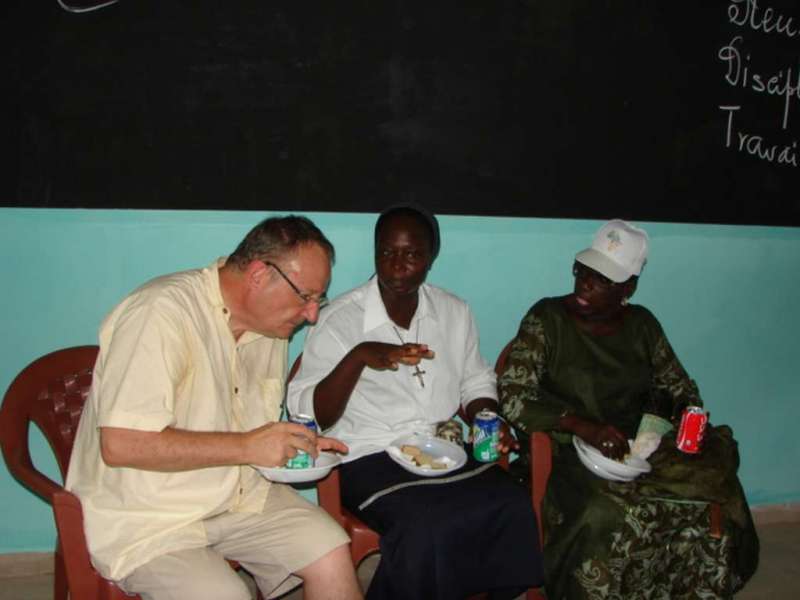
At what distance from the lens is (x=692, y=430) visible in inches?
99.0

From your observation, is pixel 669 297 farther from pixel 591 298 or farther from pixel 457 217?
pixel 457 217

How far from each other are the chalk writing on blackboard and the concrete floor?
72.3 inches

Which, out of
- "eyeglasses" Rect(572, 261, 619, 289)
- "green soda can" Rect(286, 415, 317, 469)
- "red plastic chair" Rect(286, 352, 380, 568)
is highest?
"eyeglasses" Rect(572, 261, 619, 289)

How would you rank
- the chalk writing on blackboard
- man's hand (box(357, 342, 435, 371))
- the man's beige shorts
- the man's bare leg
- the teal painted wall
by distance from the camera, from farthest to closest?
the chalk writing on blackboard → the teal painted wall → man's hand (box(357, 342, 435, 371)) → the man's bare leg → the man's beige shorts

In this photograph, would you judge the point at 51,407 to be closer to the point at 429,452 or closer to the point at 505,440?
the point at 429,452

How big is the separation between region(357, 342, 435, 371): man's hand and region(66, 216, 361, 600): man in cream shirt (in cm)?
35

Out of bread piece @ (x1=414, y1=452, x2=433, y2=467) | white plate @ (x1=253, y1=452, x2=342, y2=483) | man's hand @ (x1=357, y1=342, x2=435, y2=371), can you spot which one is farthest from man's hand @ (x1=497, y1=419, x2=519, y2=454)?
white plate @ (x1=253, y1=452, x2=342, y2=483)

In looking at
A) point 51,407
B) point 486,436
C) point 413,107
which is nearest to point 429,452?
point 486,436

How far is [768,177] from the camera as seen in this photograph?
3441mm

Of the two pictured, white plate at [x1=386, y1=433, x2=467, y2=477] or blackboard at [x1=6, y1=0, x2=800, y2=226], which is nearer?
white plate at [x1=386, y1=433, x2=467, y2=477]

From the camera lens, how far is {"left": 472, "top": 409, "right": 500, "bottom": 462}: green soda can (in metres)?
2.47

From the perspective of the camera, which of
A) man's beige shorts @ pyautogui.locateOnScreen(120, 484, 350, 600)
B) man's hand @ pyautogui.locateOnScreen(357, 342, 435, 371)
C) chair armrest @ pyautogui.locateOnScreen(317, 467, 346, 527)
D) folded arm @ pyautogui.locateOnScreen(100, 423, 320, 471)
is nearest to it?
folded arm @ pyautogui.locateOnScreen(100, 423, 320, 471)

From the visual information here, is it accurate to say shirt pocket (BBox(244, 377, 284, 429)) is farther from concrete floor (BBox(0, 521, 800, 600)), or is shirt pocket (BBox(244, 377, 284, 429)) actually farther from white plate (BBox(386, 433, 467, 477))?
concrete floor (BBox(0, 521, 800, 600))

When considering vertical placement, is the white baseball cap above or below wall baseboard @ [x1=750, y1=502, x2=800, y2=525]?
above
